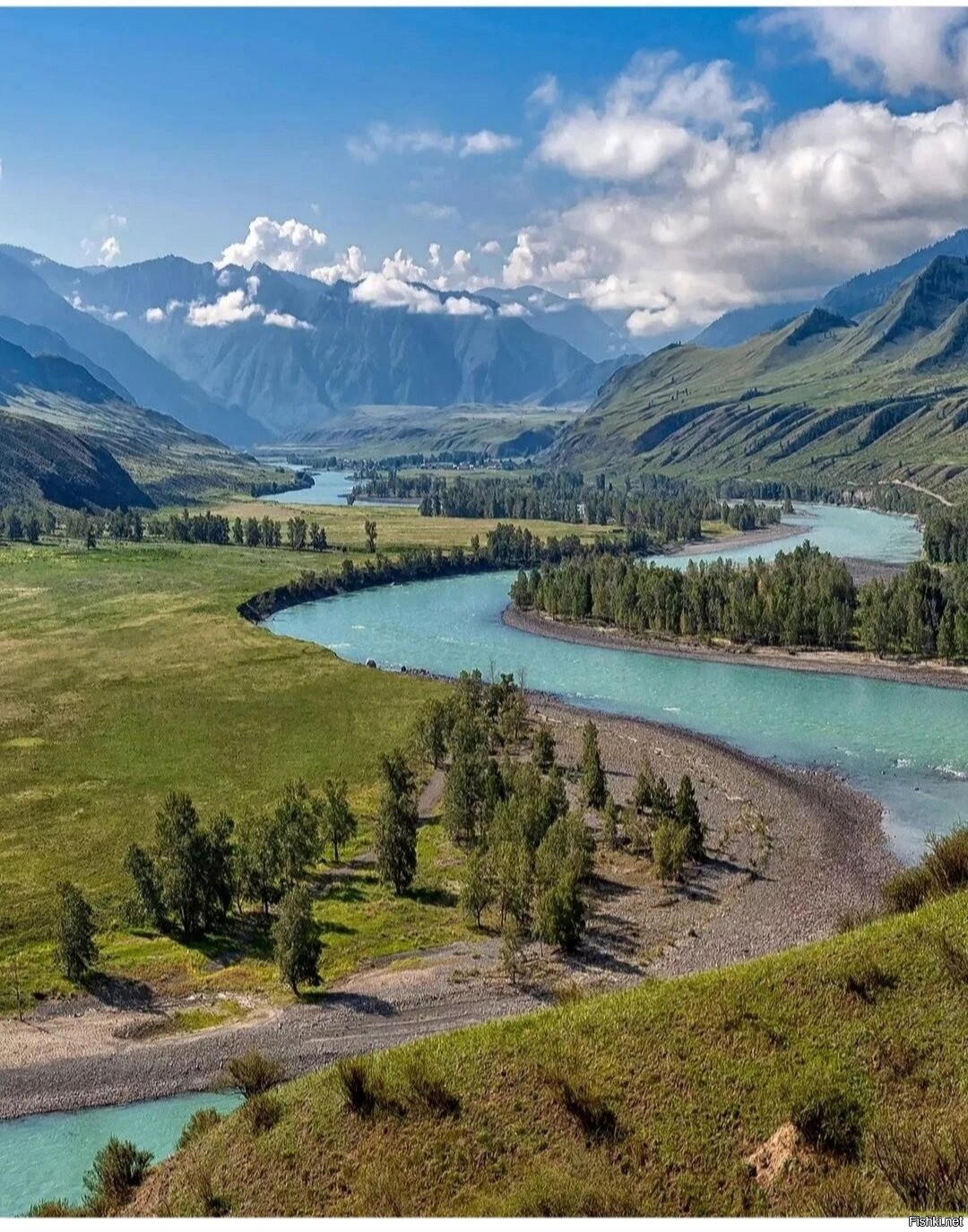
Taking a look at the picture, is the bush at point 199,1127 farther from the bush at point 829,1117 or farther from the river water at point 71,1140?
the bush at point 829,1117

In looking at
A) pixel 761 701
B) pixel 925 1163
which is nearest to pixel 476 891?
pixel 925 1163

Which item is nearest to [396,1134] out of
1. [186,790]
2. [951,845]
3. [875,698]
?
[951,845]

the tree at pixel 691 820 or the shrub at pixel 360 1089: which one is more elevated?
the shrub at pixel 360 1089

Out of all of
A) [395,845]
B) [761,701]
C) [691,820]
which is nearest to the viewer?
[395,845]

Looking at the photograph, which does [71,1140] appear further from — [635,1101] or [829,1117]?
[829,1117]

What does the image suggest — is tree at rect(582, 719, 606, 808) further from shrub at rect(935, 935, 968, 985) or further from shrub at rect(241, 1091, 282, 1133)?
shrub at rect(241, 1091, 282, 1133)

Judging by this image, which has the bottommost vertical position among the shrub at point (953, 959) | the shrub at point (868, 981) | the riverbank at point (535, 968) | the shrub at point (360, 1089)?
the riverbank at point (535, 968)

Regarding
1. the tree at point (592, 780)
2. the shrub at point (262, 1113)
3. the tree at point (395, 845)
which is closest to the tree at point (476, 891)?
the tree at point (395, 845)
